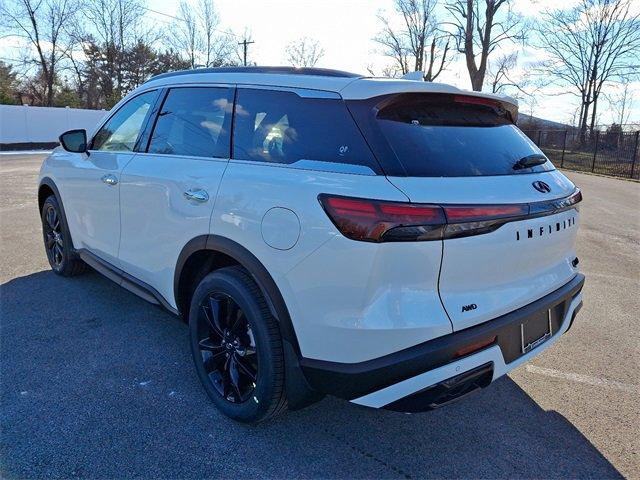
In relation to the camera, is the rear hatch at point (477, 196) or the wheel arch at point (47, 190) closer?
the rear hatch at point (477, 196)

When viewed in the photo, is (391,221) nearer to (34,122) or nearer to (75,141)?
(75,141)

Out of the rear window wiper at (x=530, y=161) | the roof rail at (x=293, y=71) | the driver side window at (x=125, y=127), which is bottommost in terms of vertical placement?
the rear window wiper at (x=530, y=161)

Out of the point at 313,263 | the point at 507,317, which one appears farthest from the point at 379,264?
the point at 507,317

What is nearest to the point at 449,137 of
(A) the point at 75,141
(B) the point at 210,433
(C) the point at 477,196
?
(C) the point at 477,196

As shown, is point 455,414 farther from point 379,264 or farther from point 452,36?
point 452,36

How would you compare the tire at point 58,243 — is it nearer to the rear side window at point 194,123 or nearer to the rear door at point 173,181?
the rear door at point 173,181

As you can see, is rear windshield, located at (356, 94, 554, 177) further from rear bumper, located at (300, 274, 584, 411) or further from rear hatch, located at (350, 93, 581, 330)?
rear bumper, located at (300, 274, 584, 411)

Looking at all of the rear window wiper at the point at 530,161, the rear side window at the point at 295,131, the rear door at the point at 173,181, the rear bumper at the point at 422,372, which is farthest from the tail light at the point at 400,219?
the rear door at the point at 173,181

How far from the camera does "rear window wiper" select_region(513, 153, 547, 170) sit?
259 cm

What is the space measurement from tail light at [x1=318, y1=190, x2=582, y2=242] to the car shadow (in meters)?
1.19

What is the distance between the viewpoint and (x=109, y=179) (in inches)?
143

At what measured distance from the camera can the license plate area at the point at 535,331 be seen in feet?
7.89

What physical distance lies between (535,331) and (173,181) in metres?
2.20

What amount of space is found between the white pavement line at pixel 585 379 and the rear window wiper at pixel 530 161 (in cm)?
149
